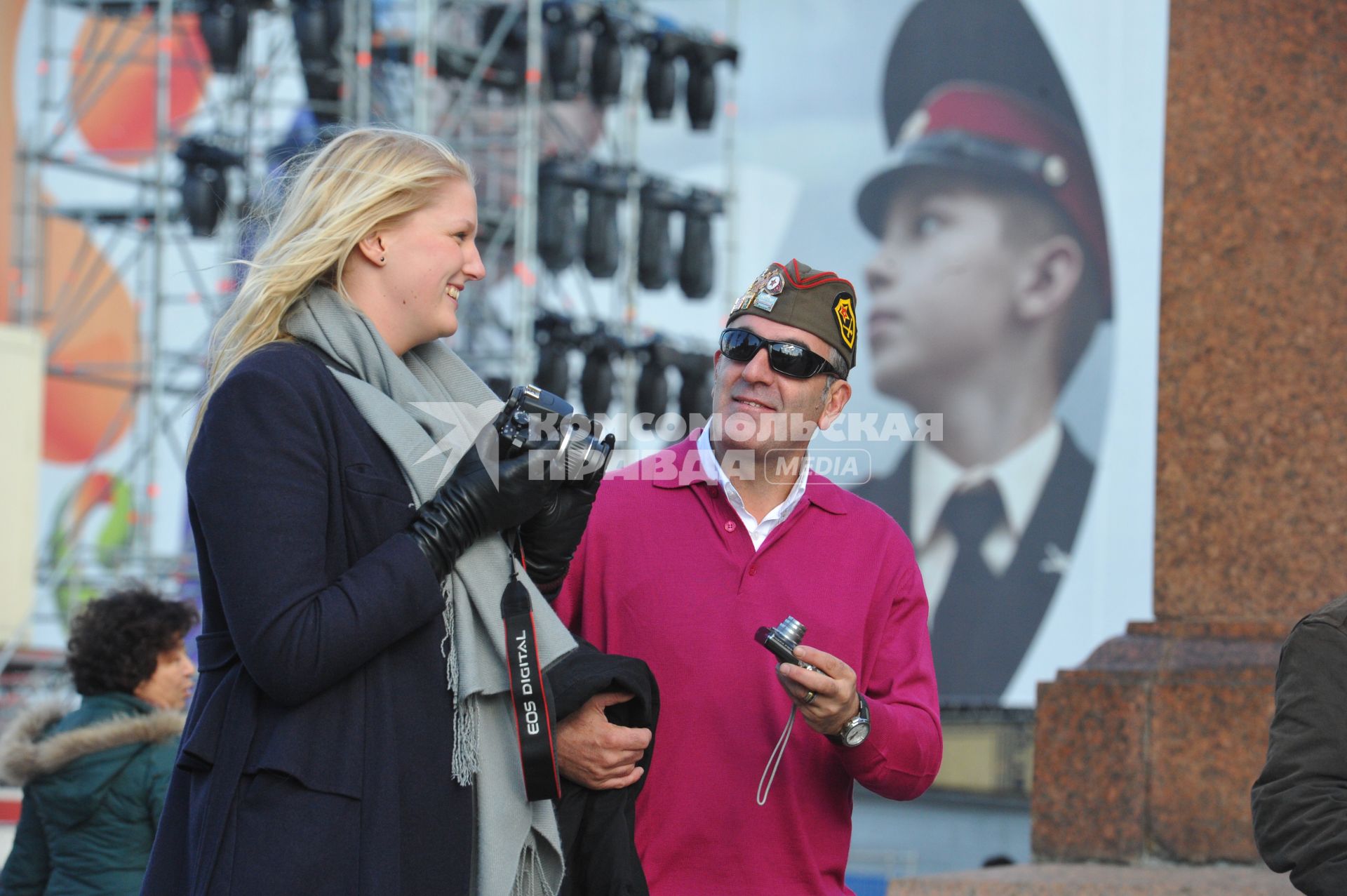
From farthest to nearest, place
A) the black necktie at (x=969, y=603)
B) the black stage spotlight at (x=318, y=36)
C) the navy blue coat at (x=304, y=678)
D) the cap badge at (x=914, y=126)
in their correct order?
the black stage spotlight at (x=318, y=36) < the cap badge at (x=914, y=126) < the black necktie at (x=969, y=603) < the navy blue coat at (x=304, y=678)

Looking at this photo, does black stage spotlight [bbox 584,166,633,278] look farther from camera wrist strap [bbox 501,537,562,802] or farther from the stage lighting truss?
camera wrist strap [bbox 501,537,562,802]

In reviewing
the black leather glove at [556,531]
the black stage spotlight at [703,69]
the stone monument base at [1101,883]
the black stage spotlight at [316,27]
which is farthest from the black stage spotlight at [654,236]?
the black leather glove at [556,531]

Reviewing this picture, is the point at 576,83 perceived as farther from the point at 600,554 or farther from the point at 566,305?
the point at 600,554

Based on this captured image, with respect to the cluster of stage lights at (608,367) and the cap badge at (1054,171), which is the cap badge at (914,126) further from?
the cluster of stage lights at (608,367)

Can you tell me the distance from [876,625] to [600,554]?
0.47 metres

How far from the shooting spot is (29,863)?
12.2 ft

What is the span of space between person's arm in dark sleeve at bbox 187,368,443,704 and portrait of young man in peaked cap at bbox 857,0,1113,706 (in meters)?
8.40

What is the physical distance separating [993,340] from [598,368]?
135 inches

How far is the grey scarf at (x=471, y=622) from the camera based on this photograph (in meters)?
2.03

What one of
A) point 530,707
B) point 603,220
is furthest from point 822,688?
point 603,220

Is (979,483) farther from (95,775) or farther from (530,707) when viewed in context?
(530,707)

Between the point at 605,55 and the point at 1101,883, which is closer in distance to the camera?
the point at 1101,883

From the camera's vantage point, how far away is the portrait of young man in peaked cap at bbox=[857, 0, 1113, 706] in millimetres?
10305

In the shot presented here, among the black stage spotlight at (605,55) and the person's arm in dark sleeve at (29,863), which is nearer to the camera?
the person's arm in dark sleeve at (29,863)
